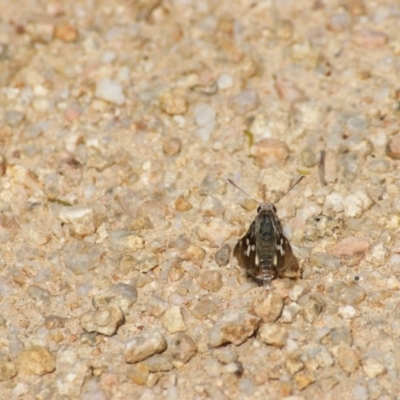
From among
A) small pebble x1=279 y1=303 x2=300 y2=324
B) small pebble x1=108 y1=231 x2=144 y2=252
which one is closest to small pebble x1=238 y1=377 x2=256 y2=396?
small pebble x1=279 y1=303 x2=300 y2=324

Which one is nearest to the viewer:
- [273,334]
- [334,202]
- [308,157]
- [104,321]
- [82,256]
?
[273,334]

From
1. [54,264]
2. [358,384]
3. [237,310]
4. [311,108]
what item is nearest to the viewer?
[358,384]

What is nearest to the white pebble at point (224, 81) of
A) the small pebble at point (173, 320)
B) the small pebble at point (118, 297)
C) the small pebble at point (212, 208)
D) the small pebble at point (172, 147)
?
the small pebble at point (172, 147)

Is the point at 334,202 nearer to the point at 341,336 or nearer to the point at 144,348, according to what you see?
the point at 341,336

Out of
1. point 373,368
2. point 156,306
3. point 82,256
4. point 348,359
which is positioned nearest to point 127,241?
point 82,256

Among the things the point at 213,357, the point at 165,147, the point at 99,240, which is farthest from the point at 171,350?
the point at 165,147

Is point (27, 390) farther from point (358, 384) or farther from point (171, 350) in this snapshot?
point (358, 384)

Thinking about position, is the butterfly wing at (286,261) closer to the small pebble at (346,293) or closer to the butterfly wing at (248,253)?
the butterfly wing at (248,253)
